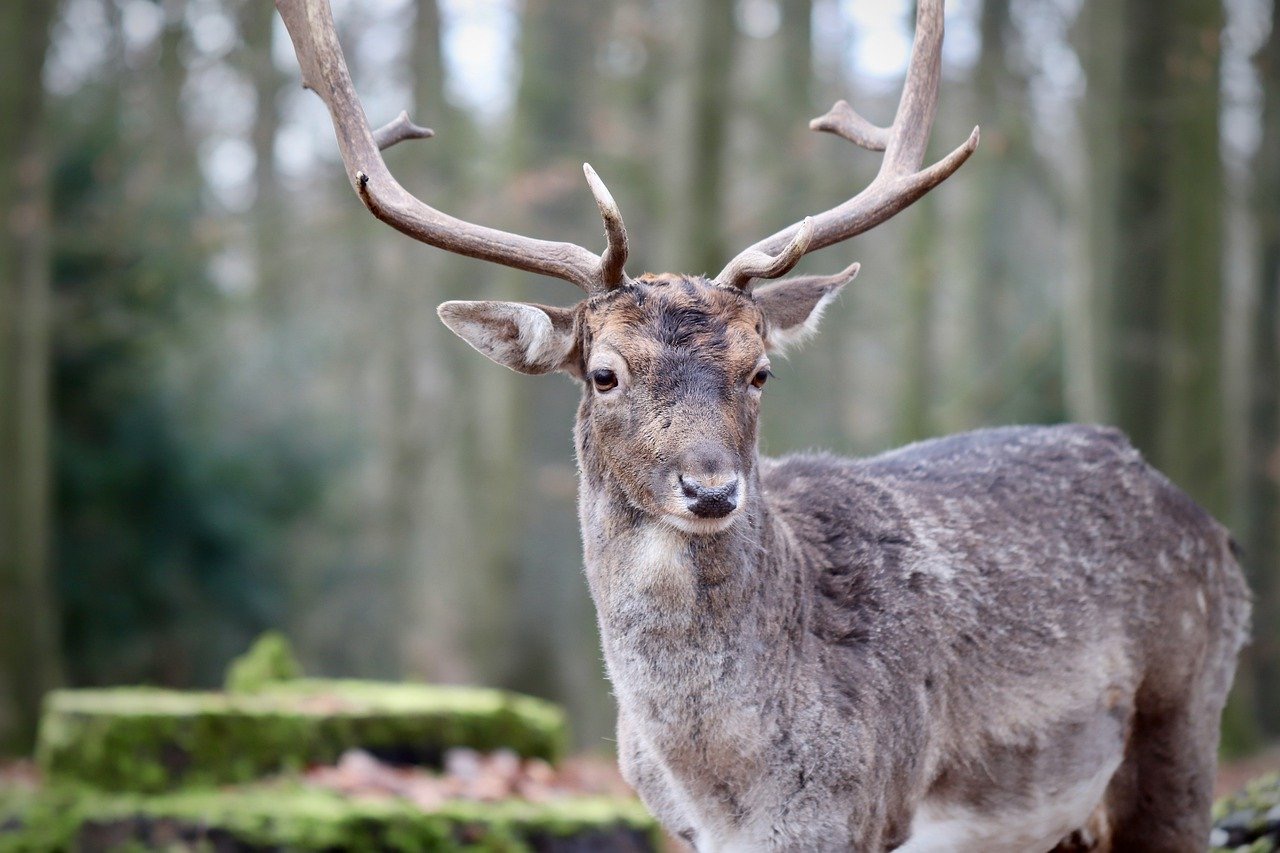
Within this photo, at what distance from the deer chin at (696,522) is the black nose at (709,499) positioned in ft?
0.10

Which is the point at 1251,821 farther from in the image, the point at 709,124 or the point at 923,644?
the point at 709,124

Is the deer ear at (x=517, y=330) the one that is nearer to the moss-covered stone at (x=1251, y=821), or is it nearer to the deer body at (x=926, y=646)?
the deer body at (x=926, y=646)

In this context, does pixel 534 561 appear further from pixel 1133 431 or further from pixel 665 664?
pixel 665 664

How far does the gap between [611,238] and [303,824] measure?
13.6ft

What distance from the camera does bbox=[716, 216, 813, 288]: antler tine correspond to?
5.07 m

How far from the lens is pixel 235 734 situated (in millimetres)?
8633

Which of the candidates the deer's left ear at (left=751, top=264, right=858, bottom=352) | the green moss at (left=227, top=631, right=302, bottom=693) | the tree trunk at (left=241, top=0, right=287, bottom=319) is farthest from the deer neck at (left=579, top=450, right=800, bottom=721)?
the tree trunk at (left=241, top=0, right=287, bottom=319)

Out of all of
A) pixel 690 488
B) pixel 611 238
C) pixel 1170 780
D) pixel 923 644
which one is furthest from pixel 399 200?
pixel 1170 780

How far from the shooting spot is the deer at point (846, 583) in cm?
488

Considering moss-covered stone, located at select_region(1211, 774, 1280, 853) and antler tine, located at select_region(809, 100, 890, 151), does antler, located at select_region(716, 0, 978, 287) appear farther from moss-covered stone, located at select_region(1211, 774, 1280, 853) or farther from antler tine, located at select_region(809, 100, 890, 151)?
moss-covered stone, located at select_region(1211, 774, 1280, 853)

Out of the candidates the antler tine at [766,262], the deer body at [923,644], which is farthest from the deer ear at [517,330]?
the antler tine at [766,262]

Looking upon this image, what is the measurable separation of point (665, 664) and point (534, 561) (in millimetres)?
14783

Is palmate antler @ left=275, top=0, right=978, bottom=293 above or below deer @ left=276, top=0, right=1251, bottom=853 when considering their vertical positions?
Result: above

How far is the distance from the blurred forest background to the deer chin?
28.1 feet
